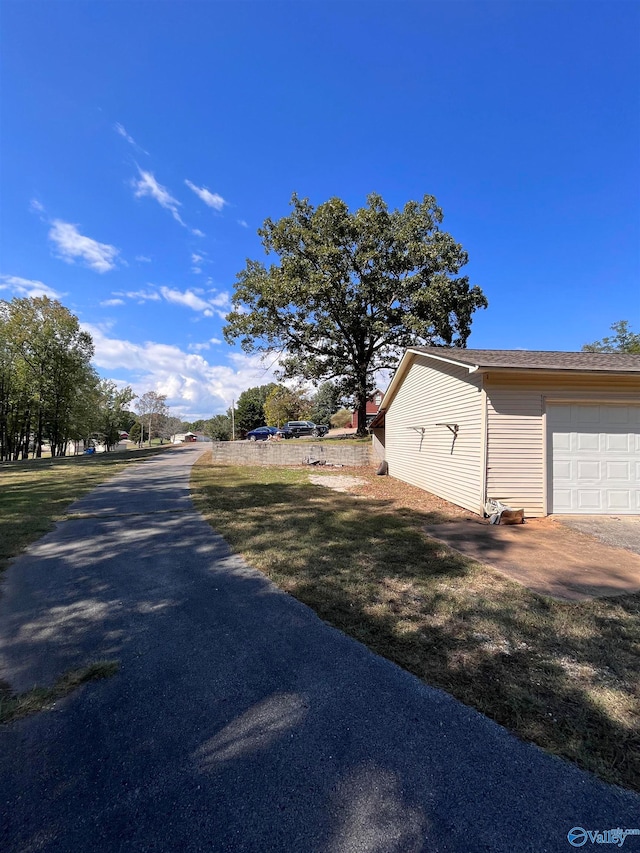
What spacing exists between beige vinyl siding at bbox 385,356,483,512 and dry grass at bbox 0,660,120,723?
662 centimetres

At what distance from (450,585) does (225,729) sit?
9.07 feet

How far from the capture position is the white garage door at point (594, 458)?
284 inches

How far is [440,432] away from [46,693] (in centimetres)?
876

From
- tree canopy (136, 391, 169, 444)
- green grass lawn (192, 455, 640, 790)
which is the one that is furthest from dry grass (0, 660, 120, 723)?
tree canopy (136, 391, 169, 444)

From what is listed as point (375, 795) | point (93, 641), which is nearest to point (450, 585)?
point (375, 795)

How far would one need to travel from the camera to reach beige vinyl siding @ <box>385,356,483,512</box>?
25.3 ft

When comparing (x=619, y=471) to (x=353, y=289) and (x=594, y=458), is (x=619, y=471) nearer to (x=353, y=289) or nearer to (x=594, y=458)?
(x=594, y=458)

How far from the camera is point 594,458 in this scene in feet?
23.8

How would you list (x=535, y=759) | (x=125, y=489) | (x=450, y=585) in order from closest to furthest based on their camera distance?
1. (x=535, y=759)
2. (x=450, y=585)
3. (x=125, y=489)

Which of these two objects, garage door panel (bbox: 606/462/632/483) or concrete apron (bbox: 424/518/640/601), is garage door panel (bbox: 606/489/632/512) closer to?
garage door panel (bbox: 606/462/632/483)

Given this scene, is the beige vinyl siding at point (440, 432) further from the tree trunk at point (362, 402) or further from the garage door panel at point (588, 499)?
the tree trunk at point (362, 402)

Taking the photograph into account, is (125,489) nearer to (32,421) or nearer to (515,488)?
(515,488)

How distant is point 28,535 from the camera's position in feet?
19.5

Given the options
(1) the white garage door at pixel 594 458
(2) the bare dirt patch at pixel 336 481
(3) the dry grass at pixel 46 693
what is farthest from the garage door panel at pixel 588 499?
(3) the dry grass at pixel 46 693
